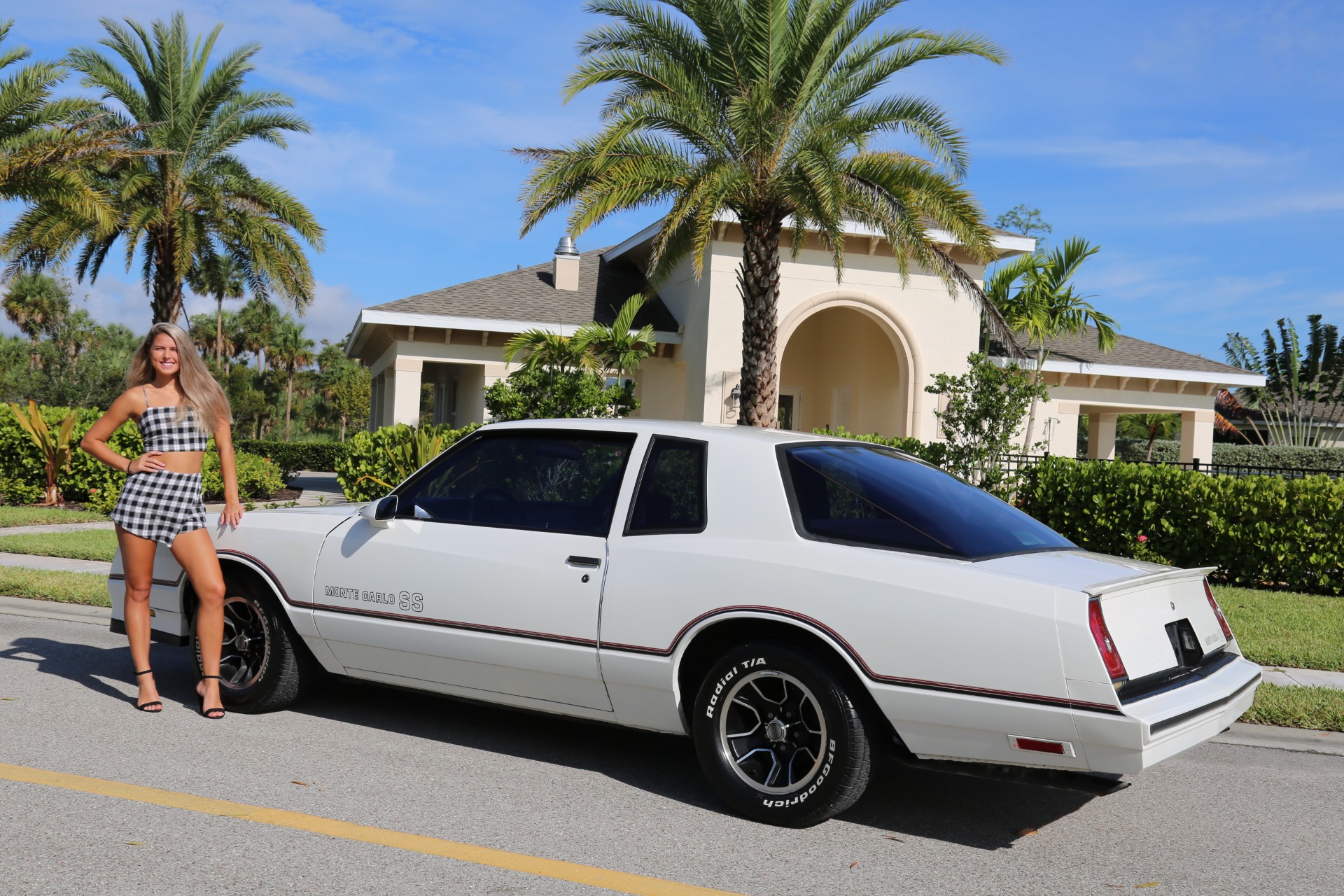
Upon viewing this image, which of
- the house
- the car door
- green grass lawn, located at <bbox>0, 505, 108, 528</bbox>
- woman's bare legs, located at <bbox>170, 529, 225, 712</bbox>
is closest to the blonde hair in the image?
woman's bare legs, located at <bbox>170, 529, 225, 712</bbox>

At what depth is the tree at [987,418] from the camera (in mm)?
14430

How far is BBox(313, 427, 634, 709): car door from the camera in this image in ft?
15.9

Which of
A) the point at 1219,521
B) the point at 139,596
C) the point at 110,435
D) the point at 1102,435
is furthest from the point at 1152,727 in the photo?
the point at 1102,435

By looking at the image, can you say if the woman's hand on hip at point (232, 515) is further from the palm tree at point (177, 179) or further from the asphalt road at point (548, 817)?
the palm tree at point (177, 179)

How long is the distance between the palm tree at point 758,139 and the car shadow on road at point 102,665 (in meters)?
8.58

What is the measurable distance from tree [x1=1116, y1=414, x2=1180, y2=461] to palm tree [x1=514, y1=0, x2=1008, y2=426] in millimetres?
34183

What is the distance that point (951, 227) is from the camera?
52.7 ft

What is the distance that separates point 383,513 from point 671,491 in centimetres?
143

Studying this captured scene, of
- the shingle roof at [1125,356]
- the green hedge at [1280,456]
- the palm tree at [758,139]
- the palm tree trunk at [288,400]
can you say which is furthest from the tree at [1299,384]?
the palm tree trunk at [288,400]

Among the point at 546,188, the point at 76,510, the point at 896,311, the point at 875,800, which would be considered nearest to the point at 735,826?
the point at 875,800

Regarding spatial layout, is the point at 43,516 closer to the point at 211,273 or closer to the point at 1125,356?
the point at 211,273

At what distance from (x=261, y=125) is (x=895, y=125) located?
12796 mm

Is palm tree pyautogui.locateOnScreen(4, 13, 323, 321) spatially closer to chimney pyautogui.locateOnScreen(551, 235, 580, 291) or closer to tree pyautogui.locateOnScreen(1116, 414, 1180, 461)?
chimney pyautogui.locateOnScreen(551, 235, 580, 291)

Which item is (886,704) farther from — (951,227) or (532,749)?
(951,227)
